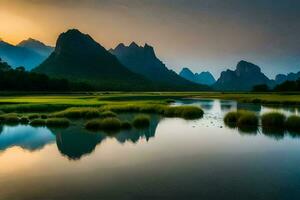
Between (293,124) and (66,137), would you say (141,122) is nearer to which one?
(66,137)

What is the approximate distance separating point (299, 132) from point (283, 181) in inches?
805

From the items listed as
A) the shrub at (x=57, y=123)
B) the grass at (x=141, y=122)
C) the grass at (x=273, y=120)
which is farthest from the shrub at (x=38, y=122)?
the grass at (x=273, y=120)

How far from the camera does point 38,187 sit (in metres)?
18.7

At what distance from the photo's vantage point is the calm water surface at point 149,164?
18016 mm

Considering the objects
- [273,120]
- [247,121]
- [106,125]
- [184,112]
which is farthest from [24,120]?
[273,120]

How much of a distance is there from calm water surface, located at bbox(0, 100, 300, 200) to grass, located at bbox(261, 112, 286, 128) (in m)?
4.92

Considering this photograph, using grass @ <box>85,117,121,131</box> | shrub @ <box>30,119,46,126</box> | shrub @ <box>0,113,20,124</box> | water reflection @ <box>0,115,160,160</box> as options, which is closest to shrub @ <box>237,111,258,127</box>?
water reflection @ <box>0,115,160,160</box>

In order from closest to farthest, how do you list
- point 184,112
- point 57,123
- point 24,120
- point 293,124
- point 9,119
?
point 293,124, point 57,123, point 24,120, point 9,119, point 184,112

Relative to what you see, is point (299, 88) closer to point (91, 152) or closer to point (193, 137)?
point (193, 137)

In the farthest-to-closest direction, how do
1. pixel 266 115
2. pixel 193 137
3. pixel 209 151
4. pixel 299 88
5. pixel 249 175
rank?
pixel 299 88
pixel 266 115
pixel 193 137
pixel 209 151
pixel 249 175

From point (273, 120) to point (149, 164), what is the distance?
2383 cm

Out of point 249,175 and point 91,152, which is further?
point 91,152

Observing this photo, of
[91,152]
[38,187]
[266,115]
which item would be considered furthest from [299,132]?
[38,187]

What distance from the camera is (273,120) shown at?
43094 millimetres
